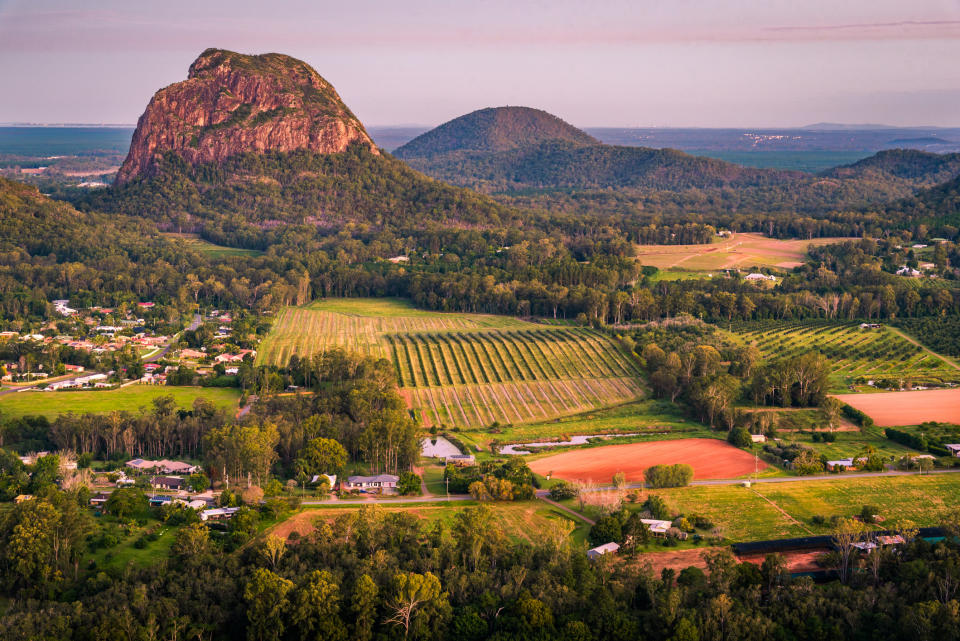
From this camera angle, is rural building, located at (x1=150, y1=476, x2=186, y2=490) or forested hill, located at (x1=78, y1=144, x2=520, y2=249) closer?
rural building, located at (x1=150, y1=476, x2=186, y2=490)

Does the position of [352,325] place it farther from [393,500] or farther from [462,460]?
[393,500]

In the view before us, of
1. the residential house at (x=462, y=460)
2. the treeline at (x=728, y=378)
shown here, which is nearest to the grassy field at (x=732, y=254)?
the treeline at (x=728, y=378)

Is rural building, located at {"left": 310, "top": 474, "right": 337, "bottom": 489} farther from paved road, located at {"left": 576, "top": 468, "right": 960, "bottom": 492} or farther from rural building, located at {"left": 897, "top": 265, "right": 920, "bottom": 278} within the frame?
rural building, located at {"left": 897, "top": 265, "right": 920, "bottom": 278}

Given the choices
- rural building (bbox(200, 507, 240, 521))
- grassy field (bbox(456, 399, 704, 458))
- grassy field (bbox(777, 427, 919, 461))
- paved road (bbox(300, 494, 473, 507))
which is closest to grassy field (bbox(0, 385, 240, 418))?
paved road (bbox(300, 494, 473, 507))

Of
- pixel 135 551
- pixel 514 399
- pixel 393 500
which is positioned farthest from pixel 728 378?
pixel 135 551

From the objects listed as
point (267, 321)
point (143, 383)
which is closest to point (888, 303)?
point (267, 321)
